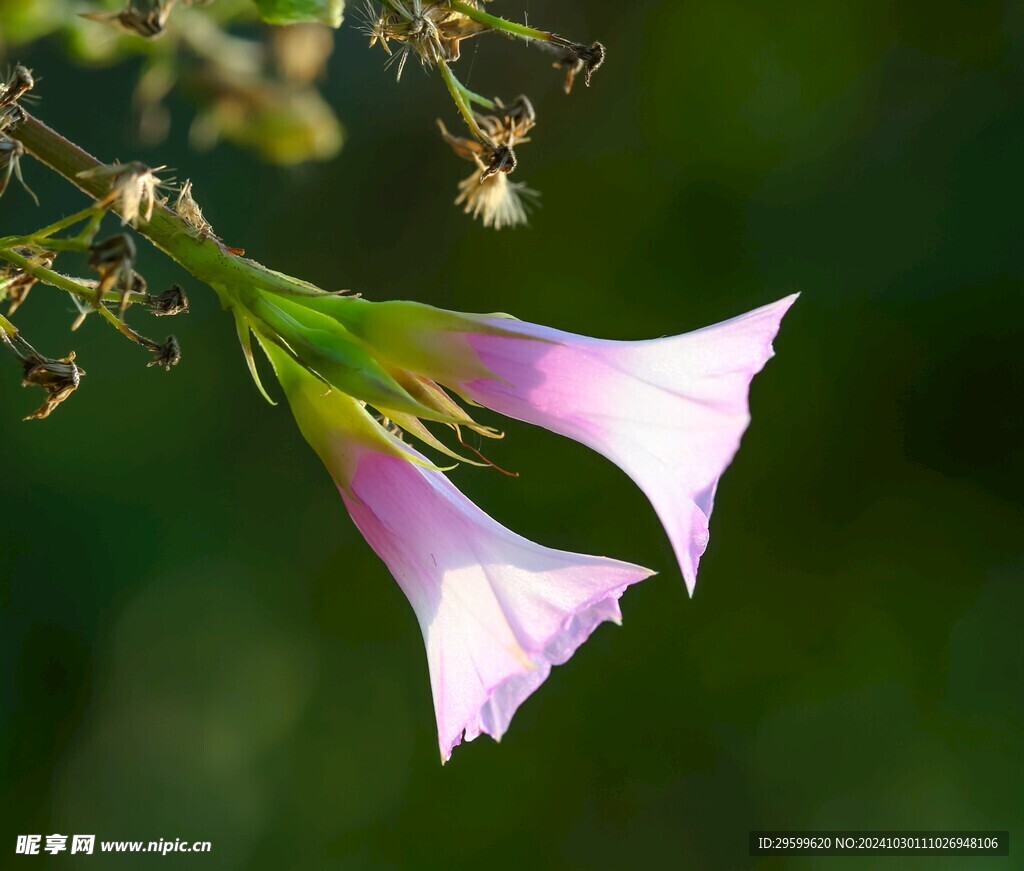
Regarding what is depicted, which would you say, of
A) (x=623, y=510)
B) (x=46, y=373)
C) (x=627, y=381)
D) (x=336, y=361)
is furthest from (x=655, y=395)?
(x=623, y=510)

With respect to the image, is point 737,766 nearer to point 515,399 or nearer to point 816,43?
point 816,43

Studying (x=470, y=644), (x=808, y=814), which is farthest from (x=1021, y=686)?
(x=470, y=644)

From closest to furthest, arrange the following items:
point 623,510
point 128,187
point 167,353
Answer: point 128,187 < point 167,353 < point 623,510

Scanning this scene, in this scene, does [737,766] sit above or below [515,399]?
above

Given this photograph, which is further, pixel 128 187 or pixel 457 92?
pixel 457 92

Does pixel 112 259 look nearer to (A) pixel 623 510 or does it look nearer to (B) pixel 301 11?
(B) pixel 301 11

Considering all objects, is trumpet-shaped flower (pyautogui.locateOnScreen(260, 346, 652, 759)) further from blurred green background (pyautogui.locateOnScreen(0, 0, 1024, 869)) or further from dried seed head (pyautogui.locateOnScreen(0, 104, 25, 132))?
blurred green background (pyautogui.locateOnScreen(0, 0, 1024, 869))

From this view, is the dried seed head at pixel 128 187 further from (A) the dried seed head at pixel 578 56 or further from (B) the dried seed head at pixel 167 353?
(A) the dried seed head at pixel 578 56
